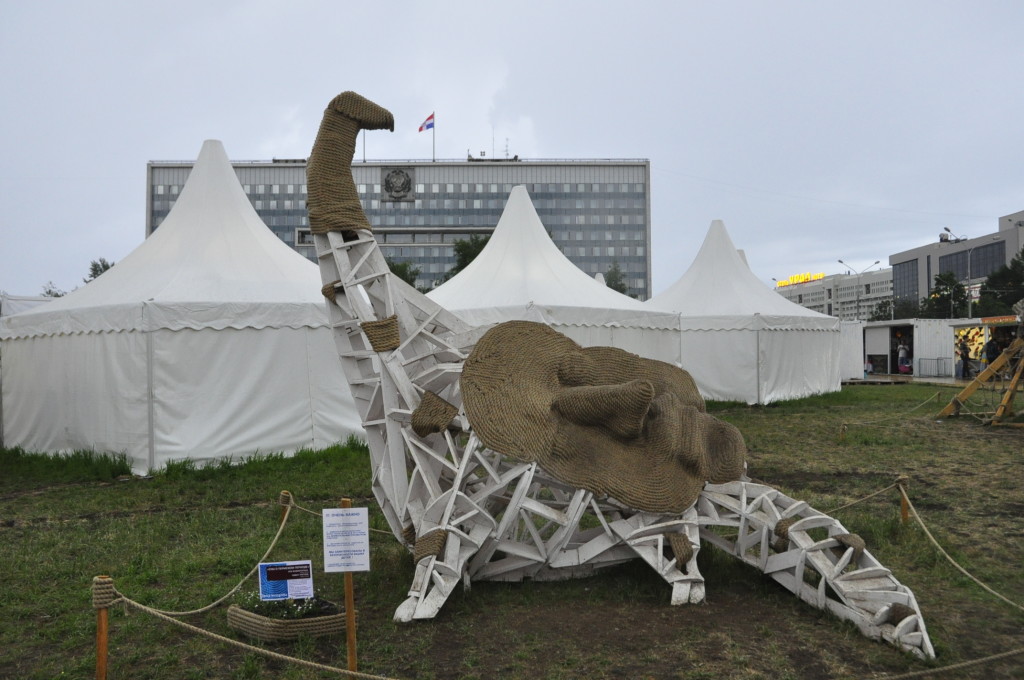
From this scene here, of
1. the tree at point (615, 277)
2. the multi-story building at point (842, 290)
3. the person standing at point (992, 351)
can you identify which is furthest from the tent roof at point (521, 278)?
the multi-story building at point (842, 290)

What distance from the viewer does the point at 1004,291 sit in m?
51.9

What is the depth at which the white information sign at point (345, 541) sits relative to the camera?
442 cm

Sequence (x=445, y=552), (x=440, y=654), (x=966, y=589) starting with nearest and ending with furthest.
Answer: (x=440, y=654)
(x=445, y=552)
(x=966, y=589)

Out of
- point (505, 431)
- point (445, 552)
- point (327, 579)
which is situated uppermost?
point (505, 431)

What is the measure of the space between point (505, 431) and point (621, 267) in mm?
78040

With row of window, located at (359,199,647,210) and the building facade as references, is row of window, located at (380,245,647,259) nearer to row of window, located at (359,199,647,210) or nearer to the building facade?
row of window, located at (359,199,647,210)

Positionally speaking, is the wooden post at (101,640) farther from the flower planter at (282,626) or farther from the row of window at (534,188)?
the row of window at (534,188)

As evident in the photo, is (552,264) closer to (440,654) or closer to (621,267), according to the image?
(440,654)

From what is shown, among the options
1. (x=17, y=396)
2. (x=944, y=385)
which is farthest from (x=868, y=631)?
(x=944, y=385)

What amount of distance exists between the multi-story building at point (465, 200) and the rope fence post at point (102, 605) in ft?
251

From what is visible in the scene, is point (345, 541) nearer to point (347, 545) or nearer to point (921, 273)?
point (347, 545)

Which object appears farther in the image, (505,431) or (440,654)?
(505,431)

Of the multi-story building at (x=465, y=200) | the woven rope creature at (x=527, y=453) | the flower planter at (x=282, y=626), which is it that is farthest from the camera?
the multi-story building at (x=465, y=200)

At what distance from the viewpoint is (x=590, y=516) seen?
780 cm
